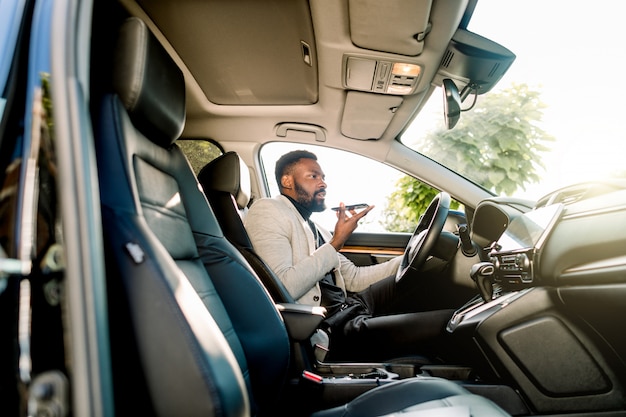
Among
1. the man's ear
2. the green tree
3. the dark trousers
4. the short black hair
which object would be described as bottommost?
the dark trousers

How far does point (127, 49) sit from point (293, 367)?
3.55 feet

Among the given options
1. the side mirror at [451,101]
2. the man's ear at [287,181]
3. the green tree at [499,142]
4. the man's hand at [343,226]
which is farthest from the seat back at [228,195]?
the green tree at [499,142]

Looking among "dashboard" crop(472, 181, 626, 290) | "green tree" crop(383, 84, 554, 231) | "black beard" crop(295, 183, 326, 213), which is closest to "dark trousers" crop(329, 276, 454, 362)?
"dashboard" crop(472, 181, 626, 290)

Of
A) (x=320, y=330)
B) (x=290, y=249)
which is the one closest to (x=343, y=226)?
(x=290, y=249)

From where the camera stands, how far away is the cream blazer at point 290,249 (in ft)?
5.63

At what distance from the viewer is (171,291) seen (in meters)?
0.67

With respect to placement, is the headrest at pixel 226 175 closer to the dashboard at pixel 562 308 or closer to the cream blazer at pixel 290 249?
the cream blazer at pixel 290 249

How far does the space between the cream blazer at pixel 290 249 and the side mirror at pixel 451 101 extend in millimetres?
899

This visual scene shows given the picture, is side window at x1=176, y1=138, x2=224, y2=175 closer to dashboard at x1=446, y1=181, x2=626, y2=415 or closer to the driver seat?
the driver seat

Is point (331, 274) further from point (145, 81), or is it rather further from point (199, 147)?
point (145, 81)

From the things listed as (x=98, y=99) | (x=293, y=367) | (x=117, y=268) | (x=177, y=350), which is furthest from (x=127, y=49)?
(x=293, y=367)

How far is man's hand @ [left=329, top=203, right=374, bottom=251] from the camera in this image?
1.96 meters

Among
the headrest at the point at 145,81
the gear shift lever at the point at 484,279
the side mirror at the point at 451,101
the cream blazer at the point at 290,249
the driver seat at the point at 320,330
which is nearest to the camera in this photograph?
the headrest at the point at 145,81

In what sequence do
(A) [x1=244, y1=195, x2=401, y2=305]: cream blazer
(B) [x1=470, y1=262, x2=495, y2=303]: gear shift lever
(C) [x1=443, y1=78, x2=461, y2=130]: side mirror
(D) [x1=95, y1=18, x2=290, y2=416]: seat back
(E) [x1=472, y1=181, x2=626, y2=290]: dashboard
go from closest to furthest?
(D) [x1=95, y1=18, x2=290, y2=416]: seat back, (E) [x1=472, y1=181, x2=626, y2=290]: dashboard, (B) [x1=470, y1=262, x2=495, y2=303]: gear shift lever, (A) [x1=244, y1=195, x2=401, y2=305]: cream blazer, (C) [x1=443, y1=78, x2=461, y2=130]: side mirror
